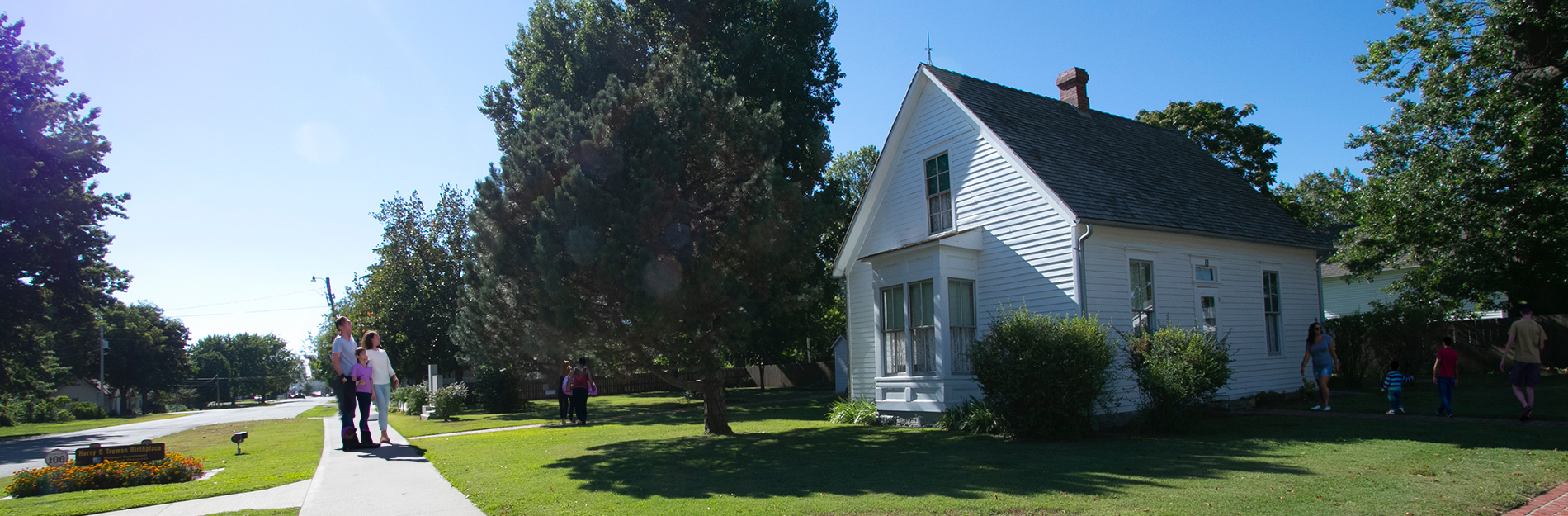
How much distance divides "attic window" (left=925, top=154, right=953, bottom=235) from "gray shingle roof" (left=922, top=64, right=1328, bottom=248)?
145cm

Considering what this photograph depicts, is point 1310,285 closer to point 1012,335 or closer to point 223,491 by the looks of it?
point 1012,335

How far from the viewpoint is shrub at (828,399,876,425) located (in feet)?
50.1

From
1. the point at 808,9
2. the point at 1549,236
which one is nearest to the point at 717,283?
the point at 808,9

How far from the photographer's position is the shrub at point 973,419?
11.7 m

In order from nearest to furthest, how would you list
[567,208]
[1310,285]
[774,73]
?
[567,208], [1310,285], [774,73]

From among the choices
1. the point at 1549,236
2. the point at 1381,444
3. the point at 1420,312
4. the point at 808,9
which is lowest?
the point at 1381,444

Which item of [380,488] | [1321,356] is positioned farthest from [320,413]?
[1321,356]

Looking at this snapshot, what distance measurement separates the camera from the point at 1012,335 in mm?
11016

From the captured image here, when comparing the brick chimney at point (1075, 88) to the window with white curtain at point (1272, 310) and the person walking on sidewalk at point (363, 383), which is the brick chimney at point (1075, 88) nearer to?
the window with white curtain at point (1272, 310)

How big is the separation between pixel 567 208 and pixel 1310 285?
15359mm

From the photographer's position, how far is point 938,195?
15625mm

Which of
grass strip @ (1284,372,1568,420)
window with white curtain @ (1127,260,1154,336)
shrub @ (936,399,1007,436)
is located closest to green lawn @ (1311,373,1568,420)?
grass strip @ (1284,372,1568,420)

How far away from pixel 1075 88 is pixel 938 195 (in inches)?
229

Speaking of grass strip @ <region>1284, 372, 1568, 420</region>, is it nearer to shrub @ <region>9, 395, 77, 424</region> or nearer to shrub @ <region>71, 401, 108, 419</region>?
shrub @ <region>9, 395, 77, 424</region>
